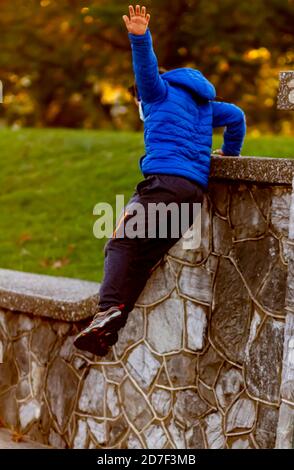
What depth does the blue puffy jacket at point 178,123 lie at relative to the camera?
443cm

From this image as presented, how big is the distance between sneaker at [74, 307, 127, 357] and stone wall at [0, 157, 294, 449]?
29cm

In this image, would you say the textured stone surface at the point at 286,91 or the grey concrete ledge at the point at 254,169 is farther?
the grey concrete ledge at the point at 254,169

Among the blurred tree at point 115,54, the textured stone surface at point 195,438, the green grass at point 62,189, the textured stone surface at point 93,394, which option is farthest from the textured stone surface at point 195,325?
the blurred tree at point 115,54

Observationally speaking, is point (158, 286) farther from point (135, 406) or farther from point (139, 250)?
point (135, 406)

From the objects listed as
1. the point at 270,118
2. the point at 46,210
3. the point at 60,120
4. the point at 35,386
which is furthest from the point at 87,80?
the point at 35,386

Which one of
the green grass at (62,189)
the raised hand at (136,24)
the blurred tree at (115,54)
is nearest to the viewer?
the raised hand at (136,24)

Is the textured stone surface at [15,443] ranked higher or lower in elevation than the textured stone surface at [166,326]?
lower

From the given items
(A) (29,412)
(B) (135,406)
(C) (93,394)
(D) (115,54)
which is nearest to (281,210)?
(B) (135,406)

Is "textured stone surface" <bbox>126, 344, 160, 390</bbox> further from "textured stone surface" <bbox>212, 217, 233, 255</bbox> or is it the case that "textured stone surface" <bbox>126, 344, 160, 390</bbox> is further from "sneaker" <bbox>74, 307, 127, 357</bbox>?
"textured stone surface" <bbox>212, 217, 233, 255</bbox>

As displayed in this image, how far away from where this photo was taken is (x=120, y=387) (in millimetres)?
5176

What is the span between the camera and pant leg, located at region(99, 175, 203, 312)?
14.7 feet

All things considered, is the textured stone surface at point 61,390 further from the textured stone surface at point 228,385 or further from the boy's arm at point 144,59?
the boy's arm at point 144,59

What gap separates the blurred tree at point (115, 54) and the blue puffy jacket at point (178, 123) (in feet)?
33.5
